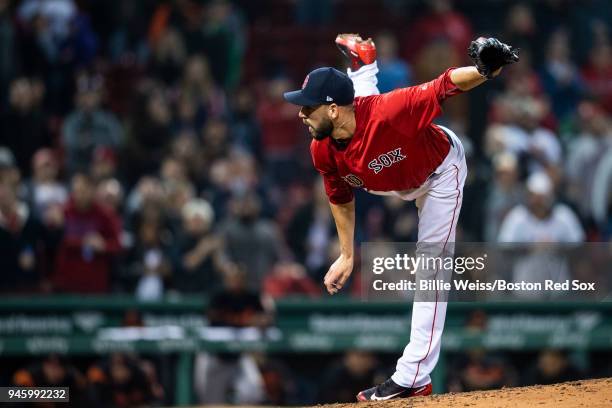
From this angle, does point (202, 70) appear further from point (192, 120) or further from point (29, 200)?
point (29, 200)

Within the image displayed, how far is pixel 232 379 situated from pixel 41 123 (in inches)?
152

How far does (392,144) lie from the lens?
6.60 m

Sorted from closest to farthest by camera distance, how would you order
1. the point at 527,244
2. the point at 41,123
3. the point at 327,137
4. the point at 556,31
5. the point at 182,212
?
the point at 327,137 < the point at 527,244 < the point at 182,212 < the point at 41,123 < the point at 556,31

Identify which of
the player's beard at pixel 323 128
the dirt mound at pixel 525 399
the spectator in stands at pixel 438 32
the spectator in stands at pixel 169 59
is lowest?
the dirt mound at pixel 525 399

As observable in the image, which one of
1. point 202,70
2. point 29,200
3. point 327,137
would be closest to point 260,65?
point 202,70

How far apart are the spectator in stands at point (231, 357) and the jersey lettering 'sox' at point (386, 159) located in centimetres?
423

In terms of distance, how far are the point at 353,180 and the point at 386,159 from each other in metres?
0.28

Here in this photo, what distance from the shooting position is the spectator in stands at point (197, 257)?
1122 centimetres

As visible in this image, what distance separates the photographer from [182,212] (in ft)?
38.2

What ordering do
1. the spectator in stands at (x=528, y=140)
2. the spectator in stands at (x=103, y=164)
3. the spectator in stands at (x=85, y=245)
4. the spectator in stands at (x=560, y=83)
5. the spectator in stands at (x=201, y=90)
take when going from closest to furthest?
1. the spectator in stands at (x=85, y=245)
2. the spectator in stands at (x=103, y=164)
3. the spectator in stands at (x=528, y=140)
4. the spectator in stands at (x=201, y=90)
5. the spectator in stands at (x=560, y=83)

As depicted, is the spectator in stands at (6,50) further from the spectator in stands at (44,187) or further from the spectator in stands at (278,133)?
the spectator in stands at (278,133)

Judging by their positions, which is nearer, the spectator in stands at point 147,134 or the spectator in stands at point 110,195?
the spectator in stands at point 110,195

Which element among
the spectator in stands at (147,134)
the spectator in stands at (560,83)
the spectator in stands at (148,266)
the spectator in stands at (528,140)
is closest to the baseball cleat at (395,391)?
the spectator in stands at (148,266)

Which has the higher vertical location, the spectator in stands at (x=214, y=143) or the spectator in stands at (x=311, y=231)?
the spectator in stands at (x=214, y=143)
